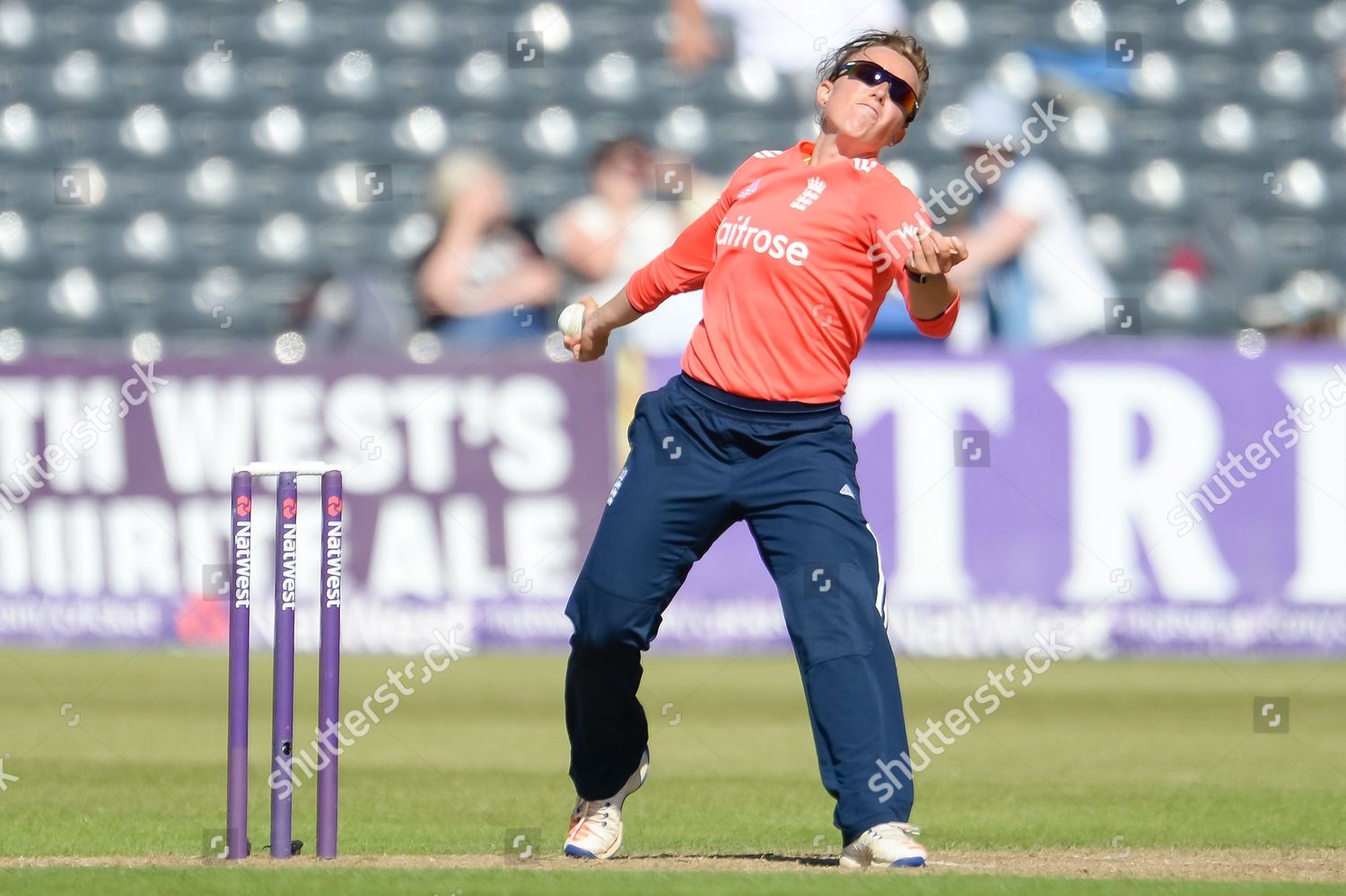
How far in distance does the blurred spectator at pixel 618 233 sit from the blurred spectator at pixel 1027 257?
1890mm

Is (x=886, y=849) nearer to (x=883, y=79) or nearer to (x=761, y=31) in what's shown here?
(x=883, y=79)

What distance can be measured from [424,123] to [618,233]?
245cm

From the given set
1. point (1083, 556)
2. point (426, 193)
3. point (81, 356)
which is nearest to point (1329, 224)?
point (1083, 556)

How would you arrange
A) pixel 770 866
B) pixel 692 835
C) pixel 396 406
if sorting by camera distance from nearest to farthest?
pixel 770 866 → pixel 692 835 → pixel 396 406

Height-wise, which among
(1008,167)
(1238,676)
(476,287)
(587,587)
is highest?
(1008,167)

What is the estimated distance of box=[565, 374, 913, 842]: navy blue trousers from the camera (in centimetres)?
488

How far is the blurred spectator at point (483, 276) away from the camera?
1266 cm

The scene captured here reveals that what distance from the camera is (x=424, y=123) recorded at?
14.6m

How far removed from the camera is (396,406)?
1156 centimetres

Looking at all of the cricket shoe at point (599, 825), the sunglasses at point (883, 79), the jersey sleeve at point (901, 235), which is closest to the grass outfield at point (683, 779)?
the cricket shoe at point (599, 825)

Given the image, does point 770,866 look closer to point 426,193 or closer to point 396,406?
point 396,406

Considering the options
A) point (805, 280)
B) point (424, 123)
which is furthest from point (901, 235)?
point (424, 123)

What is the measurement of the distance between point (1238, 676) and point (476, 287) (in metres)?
5.29

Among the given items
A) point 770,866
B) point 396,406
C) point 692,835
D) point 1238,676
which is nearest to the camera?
point 770,866
